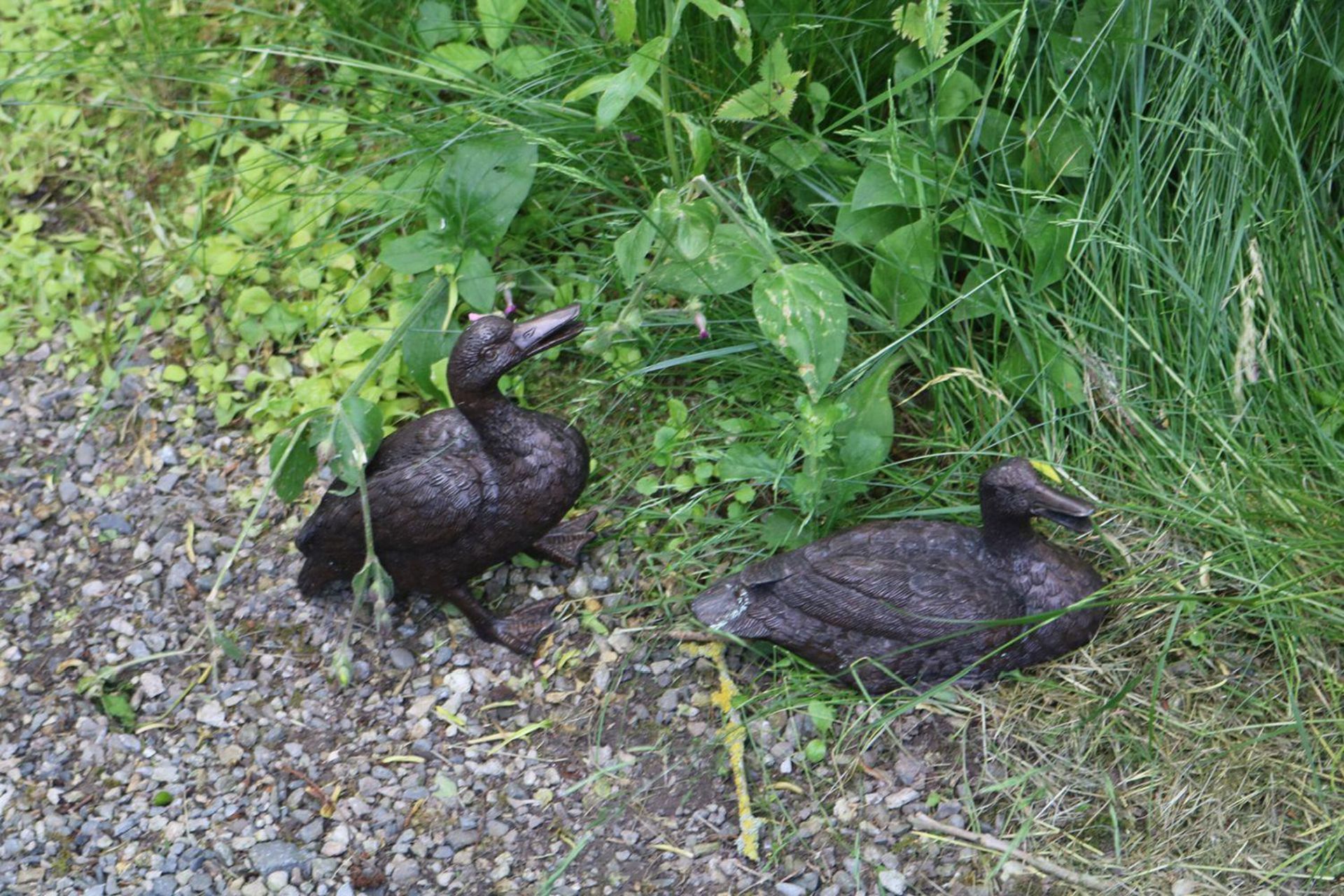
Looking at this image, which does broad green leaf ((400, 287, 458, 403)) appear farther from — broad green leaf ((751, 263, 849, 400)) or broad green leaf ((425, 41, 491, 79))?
broad green leaf ((751, 263, 849, 400))

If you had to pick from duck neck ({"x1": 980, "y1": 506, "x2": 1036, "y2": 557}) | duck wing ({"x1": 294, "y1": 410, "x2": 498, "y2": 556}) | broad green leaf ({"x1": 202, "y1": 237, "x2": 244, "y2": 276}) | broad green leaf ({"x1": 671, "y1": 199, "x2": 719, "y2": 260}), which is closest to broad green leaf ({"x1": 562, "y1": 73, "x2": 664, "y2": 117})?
broad green leaf ({"x1": 671, "y1": 199, "x2": 719, "y2": 260})

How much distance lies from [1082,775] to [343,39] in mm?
2932

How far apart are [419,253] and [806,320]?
120 centimetres

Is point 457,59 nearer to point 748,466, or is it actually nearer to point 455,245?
point 455,245

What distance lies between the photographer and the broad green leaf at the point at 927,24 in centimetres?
322

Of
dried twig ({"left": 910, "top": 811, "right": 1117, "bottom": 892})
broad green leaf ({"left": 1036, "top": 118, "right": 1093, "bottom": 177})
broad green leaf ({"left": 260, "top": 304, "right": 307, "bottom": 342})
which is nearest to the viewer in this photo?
dried twig ({"left": 910, "top": 811, "right": 1117, "bottom": 892})

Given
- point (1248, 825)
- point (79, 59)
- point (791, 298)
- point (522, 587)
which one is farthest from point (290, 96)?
point (1248, 825)

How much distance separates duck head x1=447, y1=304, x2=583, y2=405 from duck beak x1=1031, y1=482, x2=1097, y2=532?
43.5 inches

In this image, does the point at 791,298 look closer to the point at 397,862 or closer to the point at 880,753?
the point at 880,753

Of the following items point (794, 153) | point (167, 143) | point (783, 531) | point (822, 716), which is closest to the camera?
point (822, 716)

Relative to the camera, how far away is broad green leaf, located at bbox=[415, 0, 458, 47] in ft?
13.6

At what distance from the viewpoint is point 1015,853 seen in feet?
9.79

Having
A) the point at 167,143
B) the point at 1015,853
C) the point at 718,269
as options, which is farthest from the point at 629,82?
the point at 167,143

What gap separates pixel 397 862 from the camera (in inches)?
123
